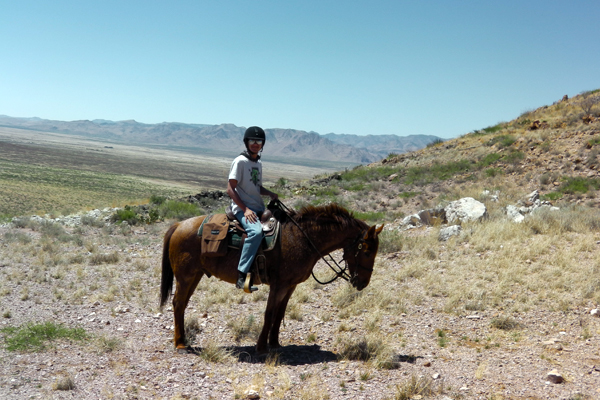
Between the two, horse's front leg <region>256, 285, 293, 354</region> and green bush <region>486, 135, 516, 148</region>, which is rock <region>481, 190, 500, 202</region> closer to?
green bush <region>486, 135, 516, 148</region>

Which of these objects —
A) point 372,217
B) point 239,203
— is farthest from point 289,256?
point 372,217

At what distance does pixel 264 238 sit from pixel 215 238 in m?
A: 0.66

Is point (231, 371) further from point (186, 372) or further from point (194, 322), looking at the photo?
point (194, 322)

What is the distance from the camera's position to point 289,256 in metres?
5.53

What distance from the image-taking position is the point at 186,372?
5211mm

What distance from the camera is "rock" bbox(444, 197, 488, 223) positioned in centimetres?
1232

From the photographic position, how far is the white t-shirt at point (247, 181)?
5.51 m

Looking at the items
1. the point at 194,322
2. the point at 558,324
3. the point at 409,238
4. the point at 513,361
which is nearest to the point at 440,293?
the point at 558,324

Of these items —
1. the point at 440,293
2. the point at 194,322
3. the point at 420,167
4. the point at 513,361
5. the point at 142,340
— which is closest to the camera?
the point at 513,361

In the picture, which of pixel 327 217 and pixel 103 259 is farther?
pixel 103 259

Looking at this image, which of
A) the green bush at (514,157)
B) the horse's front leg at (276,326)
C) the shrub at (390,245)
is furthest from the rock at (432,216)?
the green bush at (514,157)

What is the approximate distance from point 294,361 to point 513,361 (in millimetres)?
2812

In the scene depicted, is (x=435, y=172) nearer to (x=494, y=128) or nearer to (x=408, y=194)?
(x=408, y=194)

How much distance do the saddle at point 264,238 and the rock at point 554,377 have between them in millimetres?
3513
